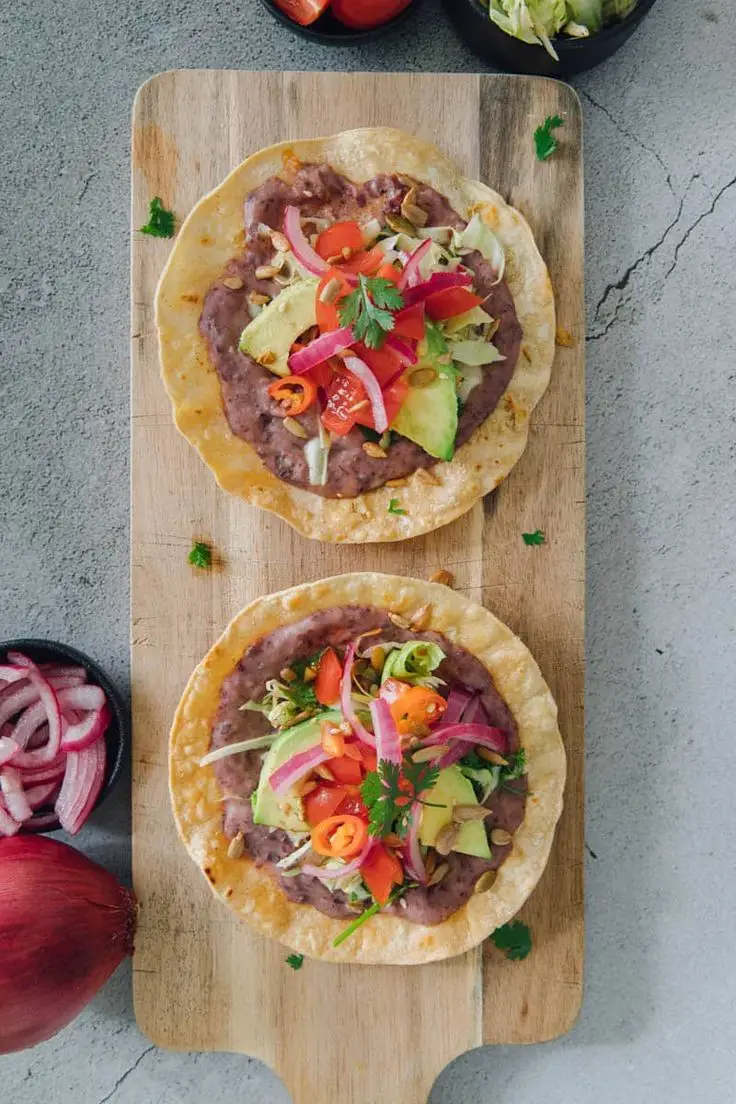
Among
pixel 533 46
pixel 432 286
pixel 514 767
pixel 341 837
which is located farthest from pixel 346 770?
pixel 533 46

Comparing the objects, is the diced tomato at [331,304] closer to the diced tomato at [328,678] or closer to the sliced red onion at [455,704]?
the diced tomato at [328,678]

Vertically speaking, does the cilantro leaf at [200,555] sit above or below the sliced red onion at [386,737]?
above

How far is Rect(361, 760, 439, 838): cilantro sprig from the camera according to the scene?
268 centimetres

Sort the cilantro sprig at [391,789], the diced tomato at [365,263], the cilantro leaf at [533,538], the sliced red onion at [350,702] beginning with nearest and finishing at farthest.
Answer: the cilantro sprig at [391,789], the sliced red onion at [350,702], the diced tomato at [365,263], the cilantro leaf at [533,538]

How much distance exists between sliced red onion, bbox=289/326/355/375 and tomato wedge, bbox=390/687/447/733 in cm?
99

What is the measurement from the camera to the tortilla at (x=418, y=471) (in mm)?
2943

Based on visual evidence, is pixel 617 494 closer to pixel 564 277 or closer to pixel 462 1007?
pixel 564 277

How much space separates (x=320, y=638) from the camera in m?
2.94

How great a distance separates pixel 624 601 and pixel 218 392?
150cm

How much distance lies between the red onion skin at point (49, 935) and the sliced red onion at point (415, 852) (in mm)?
902

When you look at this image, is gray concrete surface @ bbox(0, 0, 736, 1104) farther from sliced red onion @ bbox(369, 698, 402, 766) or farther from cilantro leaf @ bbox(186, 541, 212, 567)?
sliced red onion @ bbox(369, 698, 402, 766)

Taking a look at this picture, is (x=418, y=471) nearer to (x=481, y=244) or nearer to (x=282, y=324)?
(x=282, y=324)

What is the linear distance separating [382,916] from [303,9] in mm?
2792

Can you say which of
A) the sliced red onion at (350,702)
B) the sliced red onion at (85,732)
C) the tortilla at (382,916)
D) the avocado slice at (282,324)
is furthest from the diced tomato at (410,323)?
the sliced red onion at (85,732)
